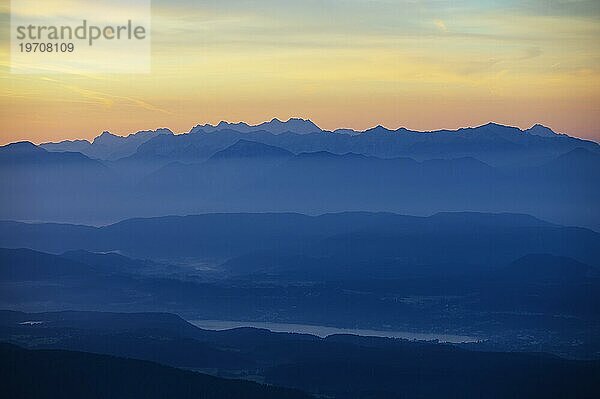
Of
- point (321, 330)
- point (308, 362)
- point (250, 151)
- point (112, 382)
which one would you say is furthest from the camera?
point (250, 151)

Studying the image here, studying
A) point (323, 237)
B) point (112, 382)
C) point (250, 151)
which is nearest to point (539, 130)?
point (323, 237)

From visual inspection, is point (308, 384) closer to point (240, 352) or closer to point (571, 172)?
point (240, 352)

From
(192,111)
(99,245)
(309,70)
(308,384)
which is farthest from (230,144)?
(308,384)

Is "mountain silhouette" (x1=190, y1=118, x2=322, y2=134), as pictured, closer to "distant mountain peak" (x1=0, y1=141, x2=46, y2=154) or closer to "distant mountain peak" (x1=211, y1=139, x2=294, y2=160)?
"distant mountain peak" (x1=211, y1=139, x2=294, y2=160)

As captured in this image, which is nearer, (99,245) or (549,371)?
(549,371)

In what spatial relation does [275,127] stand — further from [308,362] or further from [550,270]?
[550,270]

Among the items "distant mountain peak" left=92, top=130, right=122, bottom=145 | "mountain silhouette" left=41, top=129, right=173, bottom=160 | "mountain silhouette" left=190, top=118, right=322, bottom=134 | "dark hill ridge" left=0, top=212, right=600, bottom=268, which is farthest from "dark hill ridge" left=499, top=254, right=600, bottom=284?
"distant mountain peak" left=92, top=130, right=122, bottom=145
